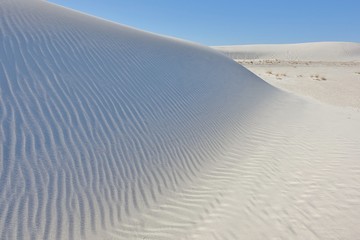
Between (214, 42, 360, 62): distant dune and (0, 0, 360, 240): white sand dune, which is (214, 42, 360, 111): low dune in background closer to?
(214, 42, 360, 62): distant dune

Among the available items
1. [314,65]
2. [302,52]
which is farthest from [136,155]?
[302,52]

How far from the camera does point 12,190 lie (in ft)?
11.9

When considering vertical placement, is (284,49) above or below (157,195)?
above

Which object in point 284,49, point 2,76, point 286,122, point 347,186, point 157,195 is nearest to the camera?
point 157,195

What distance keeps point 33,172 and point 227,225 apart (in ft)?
8.39

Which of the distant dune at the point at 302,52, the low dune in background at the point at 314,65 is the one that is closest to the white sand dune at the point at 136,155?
the low dune in background at the point at 314,65

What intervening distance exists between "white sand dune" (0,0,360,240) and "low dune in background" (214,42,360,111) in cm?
943

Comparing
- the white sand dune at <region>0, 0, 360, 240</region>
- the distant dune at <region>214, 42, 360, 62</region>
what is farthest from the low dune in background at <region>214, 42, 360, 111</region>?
the white sand dune at <region>0, 0, 360, 240</region>

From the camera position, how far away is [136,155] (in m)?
5.16

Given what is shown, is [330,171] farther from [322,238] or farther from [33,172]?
[33,172]

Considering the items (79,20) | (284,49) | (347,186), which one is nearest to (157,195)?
(347,186)

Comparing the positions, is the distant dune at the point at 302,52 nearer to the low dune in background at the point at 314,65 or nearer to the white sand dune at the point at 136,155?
the low dune in background at the point at 314,65

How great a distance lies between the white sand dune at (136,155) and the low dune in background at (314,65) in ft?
30.9

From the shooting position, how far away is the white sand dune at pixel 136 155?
3.77 meters
